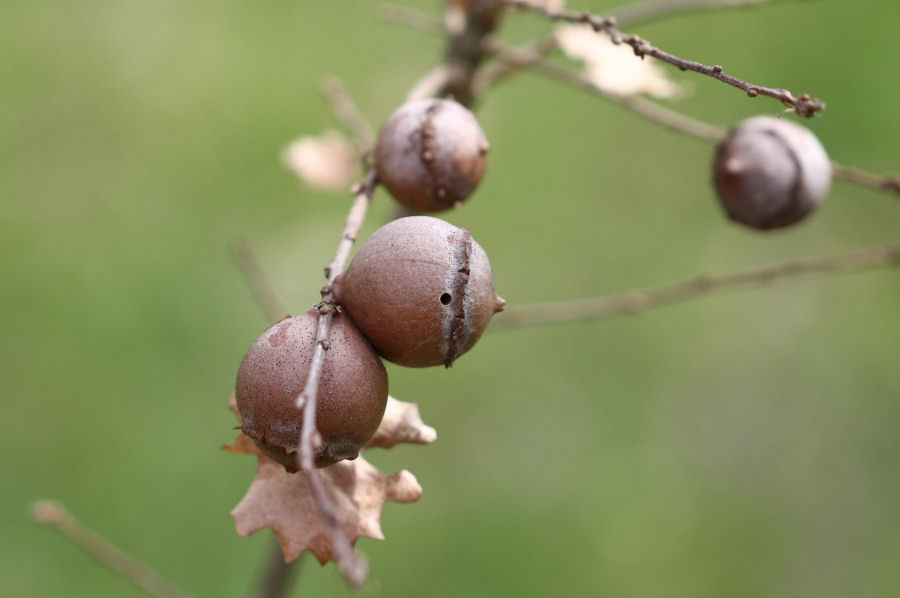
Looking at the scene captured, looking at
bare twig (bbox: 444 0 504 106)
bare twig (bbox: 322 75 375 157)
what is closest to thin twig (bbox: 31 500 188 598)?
bare twig (bbox: 322 75 375 157)

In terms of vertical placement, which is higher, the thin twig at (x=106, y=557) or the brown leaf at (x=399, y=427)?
the brown leaf at (x=399, y=427)

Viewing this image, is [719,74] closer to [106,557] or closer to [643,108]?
[643,108]

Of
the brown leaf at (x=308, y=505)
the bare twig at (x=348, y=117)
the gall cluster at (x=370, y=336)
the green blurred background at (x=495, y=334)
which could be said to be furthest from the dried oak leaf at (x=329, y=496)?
the green blurred background at (x=495, y=334)

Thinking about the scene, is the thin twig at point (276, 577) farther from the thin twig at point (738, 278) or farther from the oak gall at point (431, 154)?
the oak gall at point (431, 154)

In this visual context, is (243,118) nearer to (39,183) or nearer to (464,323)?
(39,183)

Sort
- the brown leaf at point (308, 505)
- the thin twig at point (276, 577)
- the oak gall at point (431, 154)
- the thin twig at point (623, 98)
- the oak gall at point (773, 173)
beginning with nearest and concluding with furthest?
the brown leaf at point (308, 505) → the oak gall at point (431, 154) → the oak gall at point (773, 173) → the thin twig at point (623, 98) → the thin twig at point (276, 577)

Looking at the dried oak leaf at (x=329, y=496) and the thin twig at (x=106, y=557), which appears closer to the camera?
the dried oak leaf at (x=329, y=496)
